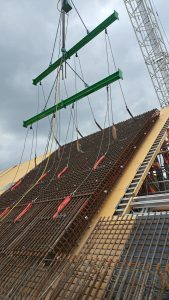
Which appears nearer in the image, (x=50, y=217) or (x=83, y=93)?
(x=50, y=217)

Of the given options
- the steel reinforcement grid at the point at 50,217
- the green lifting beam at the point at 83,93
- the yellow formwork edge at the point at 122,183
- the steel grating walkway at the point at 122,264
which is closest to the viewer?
the steel grating walkway at the point at 122,264

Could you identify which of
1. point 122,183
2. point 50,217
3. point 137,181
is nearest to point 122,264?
point 50,217

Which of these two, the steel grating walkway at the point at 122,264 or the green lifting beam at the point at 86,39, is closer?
the steel grating walkway at the point at 122,264

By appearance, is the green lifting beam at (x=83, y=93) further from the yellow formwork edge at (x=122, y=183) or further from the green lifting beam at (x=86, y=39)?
the yellow formwork edge at (x=122, y=183)

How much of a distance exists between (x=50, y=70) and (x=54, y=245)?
30.3 feet

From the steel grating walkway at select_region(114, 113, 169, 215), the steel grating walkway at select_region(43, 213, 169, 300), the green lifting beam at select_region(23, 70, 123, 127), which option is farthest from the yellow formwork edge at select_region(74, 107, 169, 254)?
the green lifting beam at select_region(23, 70, 123, 127)

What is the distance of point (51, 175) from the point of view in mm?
15992

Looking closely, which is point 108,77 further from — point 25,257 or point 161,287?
point 161,287

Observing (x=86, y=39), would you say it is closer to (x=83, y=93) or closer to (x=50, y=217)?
(x=83, y=93)

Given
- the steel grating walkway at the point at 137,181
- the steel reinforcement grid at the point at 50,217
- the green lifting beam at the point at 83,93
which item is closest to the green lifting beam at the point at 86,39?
the green lifting beam at the point at 83,93

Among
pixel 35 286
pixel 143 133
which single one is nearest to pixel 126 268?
pixel 35 286

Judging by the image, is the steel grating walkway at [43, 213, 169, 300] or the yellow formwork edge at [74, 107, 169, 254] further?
the yellow formwork edge at [74, 107, 169, 254]

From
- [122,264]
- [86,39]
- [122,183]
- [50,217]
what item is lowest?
[122,264]

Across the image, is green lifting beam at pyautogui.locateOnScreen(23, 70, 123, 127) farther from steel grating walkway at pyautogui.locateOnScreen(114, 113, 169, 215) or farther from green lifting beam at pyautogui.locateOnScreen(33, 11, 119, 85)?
steel grating walkway at pyautogui.locateOnScreen(114, 113, 169, 215)
